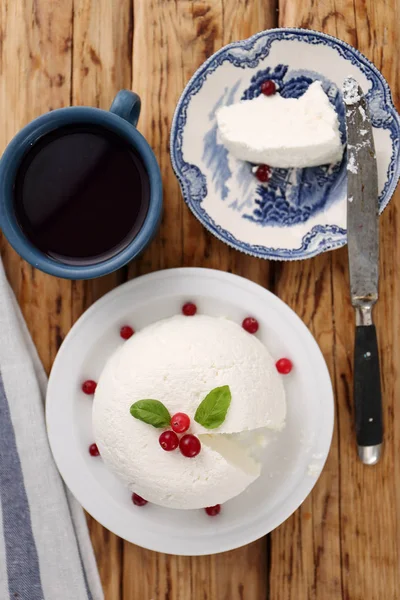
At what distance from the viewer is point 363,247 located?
1.04 metres

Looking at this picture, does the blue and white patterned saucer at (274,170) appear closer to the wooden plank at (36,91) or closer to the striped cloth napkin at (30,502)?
the wooden plank at (36,91)

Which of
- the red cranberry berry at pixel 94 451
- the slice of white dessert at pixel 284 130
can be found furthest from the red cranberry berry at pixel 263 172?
the red cranberry berry at pixel 94 451

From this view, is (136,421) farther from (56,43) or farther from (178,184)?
(56,43)

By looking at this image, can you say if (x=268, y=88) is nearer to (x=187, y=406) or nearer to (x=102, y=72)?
(x=102, y=72)

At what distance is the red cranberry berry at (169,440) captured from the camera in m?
0.93

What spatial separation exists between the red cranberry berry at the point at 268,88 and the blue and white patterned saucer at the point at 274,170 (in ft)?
0.04

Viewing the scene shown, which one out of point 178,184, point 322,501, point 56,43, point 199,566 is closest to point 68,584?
point 199,566

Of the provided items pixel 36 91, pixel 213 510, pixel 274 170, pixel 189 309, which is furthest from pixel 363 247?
pixel 36 91

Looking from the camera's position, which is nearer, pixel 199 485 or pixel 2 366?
pixel 199 485

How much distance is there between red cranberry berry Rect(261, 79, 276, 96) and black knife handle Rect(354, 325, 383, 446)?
0.45m

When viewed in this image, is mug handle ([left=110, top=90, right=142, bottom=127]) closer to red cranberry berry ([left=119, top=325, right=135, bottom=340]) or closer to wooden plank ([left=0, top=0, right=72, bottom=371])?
wooden plank ([left=0, top=0, right=72, bottom=371])

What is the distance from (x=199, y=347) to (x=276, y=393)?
0.16 m

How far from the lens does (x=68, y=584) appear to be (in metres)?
1.13

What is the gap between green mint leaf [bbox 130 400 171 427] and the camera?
948 mm
